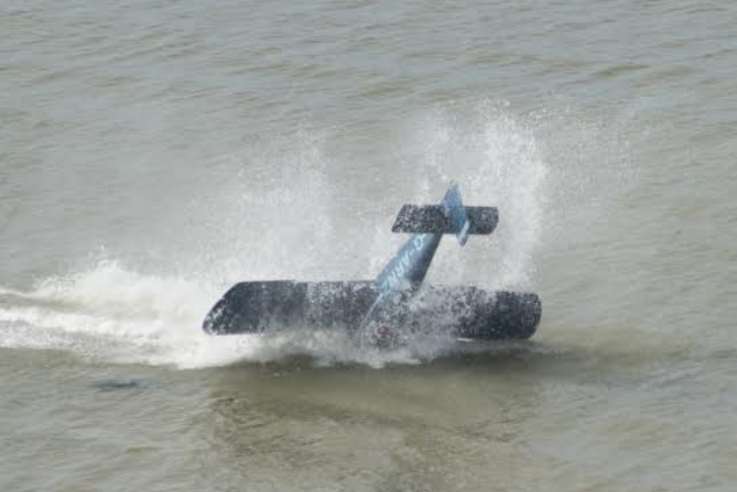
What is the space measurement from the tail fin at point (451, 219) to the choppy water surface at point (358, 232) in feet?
5.54

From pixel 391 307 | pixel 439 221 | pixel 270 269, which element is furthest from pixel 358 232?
pixel 439 221

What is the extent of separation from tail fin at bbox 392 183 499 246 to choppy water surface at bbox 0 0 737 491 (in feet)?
5.54

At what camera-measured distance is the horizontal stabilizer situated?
73.8 feet

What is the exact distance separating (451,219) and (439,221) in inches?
6.1

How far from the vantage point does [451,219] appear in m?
22.6

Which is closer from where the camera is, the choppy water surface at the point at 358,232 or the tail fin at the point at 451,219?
the choppy water surface at the point at 358,232

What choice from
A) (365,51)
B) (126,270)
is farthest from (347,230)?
(365,51)

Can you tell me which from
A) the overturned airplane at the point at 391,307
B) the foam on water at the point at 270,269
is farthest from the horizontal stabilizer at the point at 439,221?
the foam on water at the point at 270,269

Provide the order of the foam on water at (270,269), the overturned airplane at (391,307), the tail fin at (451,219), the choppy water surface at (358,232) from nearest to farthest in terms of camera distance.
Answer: the choppy water surface at (358,232) → the tail fin at (451,219) → the overturned airplane at (391,307) → the foam on water at (270,269)

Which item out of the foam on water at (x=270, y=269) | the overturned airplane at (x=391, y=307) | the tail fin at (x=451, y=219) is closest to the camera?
the tail fin at (x=451, y=219)

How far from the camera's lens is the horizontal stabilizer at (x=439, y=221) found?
22500 millimetres

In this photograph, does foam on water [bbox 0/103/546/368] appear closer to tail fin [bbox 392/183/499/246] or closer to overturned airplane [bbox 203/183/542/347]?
overturned airplane [bbox 203/183/542/347]

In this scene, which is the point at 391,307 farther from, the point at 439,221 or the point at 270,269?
the point at 270,269

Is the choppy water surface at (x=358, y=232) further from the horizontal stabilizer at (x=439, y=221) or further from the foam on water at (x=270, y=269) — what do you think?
the horizontal stabilizer at (x=439, y=221)
